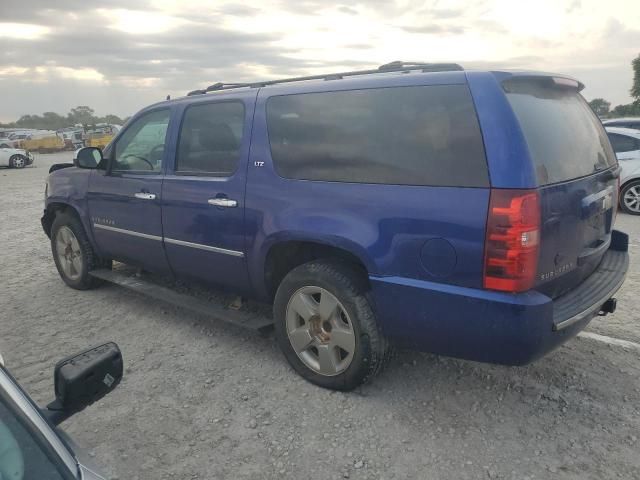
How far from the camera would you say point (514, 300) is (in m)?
2.45

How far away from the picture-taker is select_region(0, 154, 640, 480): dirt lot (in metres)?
2.60

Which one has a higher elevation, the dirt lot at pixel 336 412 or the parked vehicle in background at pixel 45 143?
the parked vehicle in background at pixel 45 143

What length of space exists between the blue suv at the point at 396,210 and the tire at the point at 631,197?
655 cm

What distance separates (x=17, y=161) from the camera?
23.8 meters

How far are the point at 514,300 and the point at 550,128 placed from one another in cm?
100

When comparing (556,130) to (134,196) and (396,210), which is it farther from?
(134,196)

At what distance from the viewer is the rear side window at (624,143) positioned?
362 inches

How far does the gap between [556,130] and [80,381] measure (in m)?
2.60

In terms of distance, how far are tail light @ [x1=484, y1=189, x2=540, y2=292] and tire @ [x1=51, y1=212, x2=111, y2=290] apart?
401 cm

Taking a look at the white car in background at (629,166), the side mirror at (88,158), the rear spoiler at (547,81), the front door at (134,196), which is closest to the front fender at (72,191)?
the front door at (134,196)

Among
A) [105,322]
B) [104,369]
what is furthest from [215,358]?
[104,369]

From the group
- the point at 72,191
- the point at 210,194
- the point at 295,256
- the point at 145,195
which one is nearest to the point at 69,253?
the point at 72,191

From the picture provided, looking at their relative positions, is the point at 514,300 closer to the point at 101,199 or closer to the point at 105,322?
Answer: the point at 105,322

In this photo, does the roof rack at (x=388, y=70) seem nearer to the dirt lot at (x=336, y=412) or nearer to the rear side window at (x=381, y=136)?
the rear side window at (x=381, y=136)
